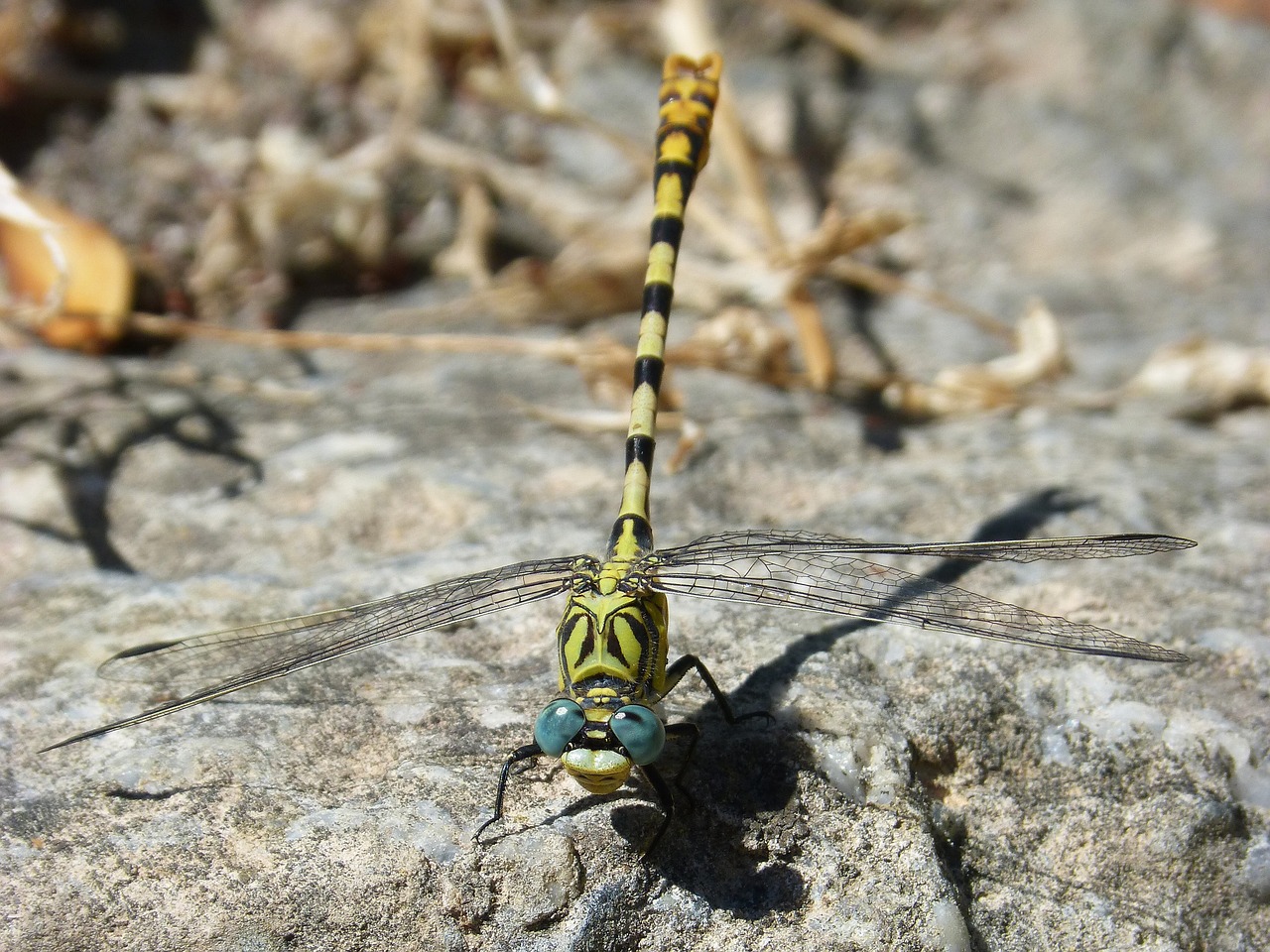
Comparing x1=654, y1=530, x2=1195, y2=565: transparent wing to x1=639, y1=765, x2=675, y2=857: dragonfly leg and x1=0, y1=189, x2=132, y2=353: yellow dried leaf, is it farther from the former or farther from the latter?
x1=0, y1=189, x2=132, y2=353: yellow dried leaf

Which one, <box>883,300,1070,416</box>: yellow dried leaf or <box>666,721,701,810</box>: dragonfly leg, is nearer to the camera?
<box>666,721,701,810</box>: dragonfly leg

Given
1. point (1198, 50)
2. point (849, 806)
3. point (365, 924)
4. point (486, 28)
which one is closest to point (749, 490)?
point (849, 806)

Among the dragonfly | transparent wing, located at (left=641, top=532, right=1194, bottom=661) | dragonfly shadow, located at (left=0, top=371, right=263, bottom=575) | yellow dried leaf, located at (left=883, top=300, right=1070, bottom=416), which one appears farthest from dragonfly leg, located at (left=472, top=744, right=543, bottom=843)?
yellow dried leaf, located at (left=883, top=300, right=1070, bottom=416)

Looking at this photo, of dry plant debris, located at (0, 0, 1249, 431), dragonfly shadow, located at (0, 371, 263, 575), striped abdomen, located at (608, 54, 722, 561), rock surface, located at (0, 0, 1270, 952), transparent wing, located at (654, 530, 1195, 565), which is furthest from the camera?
dry plant debris, located at (0, 0, 1249, 431)

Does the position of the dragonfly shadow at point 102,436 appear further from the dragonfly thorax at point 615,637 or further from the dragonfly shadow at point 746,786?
the dragonfly shadow at point 746,786

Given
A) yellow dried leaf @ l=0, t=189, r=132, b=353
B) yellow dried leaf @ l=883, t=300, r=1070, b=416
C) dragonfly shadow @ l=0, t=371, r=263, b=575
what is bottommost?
dragonfly shadow @ l=0, t=371, r=263, b=575

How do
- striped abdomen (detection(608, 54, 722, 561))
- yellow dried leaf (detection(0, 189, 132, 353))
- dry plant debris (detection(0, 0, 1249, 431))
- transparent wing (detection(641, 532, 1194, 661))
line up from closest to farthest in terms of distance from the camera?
transparent wing (detection(641, 532, 1194, 661))
striped abdomen (detection(608, 54, 722, 561))
yellow dried leaf (detection(0, 189, 132, 353))
dry plant debris (detection(0, 0, 1249, 431))

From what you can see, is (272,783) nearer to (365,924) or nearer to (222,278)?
(365,924)
